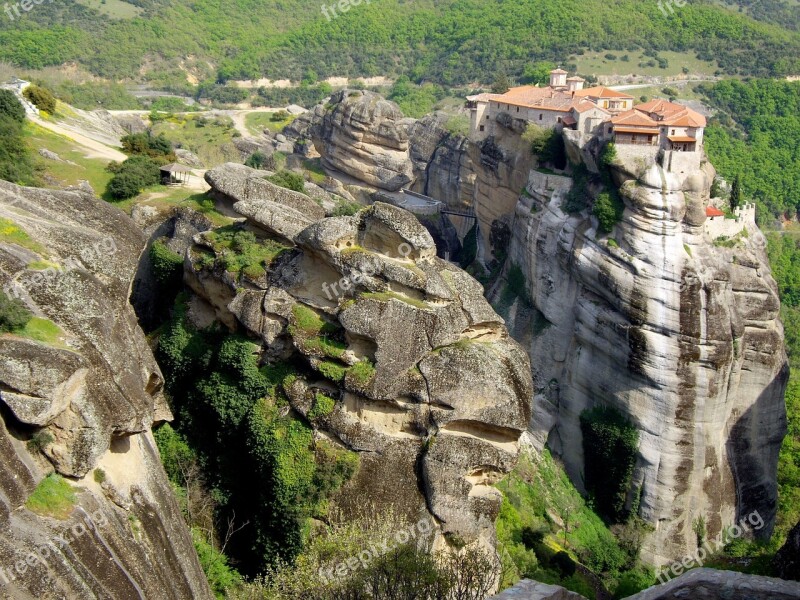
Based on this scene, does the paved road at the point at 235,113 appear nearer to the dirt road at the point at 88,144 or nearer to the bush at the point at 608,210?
the dirt road at the point at 88,144

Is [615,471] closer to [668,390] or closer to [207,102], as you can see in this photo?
[668,390]

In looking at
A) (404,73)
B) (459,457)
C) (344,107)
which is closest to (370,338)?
(459,457)

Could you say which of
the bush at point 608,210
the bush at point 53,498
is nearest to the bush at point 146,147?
the bush at point 608,210

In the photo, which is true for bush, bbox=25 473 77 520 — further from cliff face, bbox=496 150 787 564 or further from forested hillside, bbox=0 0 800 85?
forested hillside, bbox=0 0 800 85

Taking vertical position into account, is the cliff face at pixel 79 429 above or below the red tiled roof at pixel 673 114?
below

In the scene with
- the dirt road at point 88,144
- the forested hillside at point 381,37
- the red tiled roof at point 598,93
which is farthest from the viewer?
the forested hillside at point 381,37
